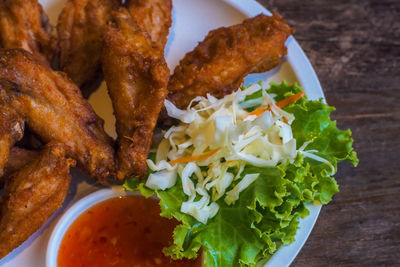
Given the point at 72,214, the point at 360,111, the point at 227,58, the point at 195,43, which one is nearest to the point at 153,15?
the point at 195,43

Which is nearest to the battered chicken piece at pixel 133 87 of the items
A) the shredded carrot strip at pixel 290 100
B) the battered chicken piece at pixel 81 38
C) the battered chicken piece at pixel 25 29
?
the battered chicken piece at pixel 81 38

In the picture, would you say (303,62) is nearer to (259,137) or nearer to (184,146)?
(259,137)

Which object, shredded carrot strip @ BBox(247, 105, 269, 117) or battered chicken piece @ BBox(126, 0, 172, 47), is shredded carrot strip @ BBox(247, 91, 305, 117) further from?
battered chicken piece @ BBox(126, 0, 172, 47)

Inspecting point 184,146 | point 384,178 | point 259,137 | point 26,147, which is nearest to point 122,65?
point 184,146

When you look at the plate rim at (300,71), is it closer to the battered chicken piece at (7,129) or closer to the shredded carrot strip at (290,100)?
the shredded carrot strip at (290,100)

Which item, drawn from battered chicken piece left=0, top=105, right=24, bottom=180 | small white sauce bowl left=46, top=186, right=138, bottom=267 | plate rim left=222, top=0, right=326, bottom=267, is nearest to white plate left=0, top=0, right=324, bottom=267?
plate rim left=222, top=0, right=326, bottom=267
